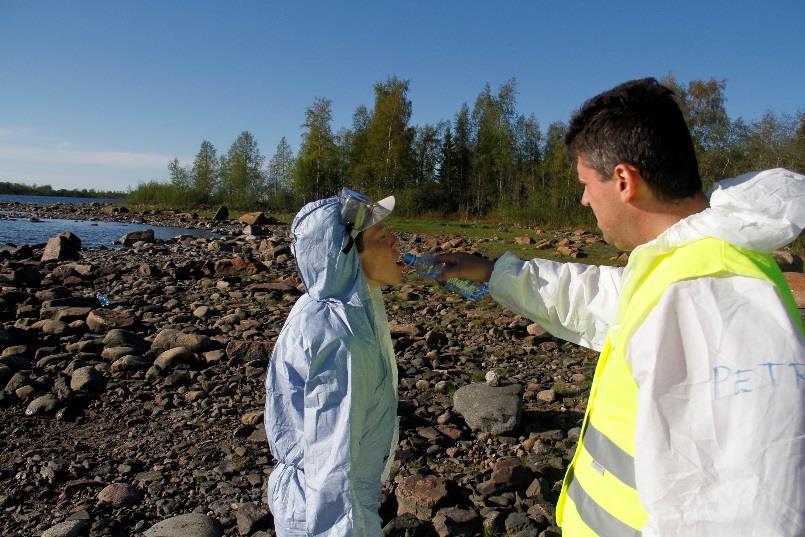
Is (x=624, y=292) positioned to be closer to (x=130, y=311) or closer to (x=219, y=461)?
(x=219, y=461)

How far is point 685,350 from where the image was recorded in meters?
1.47

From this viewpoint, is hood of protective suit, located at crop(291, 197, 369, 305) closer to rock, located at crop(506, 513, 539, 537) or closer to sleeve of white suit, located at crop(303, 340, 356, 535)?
sleeve of white suit, located at crop(303, 340, 356, 535)

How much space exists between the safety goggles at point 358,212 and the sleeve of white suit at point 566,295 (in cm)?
62

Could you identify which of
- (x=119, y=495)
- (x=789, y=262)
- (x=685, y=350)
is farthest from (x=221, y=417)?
(x=789, y=262)

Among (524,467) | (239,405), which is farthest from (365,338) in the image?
(239,405)

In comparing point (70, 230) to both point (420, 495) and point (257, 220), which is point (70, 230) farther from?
point (420, 495)

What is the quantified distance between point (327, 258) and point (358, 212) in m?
0.29

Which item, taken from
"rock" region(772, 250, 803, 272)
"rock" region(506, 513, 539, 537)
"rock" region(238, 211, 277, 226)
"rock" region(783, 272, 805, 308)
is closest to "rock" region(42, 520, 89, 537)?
"rock" region(506, 513, 539, 537)

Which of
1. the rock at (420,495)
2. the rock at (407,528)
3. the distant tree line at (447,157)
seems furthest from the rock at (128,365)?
the distant tree line at (447,157)

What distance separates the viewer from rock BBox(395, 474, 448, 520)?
14.1 ft

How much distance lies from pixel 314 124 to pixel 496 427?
146ft

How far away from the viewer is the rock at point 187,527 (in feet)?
13.3

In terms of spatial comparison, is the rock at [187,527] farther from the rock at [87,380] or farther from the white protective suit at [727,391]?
the white protective suit at [727,391]

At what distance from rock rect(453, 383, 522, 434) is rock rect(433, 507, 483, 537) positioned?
136 cm
